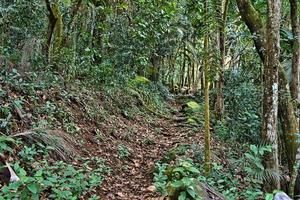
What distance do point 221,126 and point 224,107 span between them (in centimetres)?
149

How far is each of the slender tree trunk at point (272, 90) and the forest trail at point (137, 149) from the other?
5.44 feet

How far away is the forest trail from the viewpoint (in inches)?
195

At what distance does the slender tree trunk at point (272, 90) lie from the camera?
15.6 feet

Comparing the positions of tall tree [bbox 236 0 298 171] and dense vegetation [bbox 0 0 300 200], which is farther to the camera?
tall tree [bbox 236 0 298 171]

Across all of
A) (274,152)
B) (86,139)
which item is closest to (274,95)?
(274,152)

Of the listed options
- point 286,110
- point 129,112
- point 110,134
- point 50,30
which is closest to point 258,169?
point 286,110

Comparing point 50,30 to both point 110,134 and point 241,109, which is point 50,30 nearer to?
point 110,134

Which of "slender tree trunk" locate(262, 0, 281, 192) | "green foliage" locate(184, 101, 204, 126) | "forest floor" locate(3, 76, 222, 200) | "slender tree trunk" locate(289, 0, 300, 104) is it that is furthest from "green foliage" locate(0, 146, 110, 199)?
"green foliage" locate(184, 101, 204, 126)

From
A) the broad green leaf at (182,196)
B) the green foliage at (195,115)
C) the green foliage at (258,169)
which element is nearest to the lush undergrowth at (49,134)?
the broad green leaf at (182,196)

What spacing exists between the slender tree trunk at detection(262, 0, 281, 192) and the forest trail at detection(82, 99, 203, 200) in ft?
5.44

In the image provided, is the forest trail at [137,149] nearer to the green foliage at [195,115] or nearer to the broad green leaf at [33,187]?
the green foliage at [195,115]

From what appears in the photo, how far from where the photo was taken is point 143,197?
4676mm

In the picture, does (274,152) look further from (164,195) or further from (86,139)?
(86,139)

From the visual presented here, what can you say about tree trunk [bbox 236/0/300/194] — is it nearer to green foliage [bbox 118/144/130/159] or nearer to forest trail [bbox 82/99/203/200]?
forest trail [bbox 82/99/203/200]
